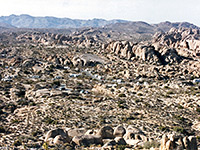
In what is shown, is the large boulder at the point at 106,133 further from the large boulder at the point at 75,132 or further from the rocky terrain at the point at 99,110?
the large boulder at the point at 75,132

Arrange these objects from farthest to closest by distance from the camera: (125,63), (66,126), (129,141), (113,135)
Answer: (125,63)
(66,126)
(113,135)
(129,141)

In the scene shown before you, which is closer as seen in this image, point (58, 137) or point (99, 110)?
point (58, 137)

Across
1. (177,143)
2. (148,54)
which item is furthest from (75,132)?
(148,54)

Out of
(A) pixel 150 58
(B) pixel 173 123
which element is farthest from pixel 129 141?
(A) pixel 150 58

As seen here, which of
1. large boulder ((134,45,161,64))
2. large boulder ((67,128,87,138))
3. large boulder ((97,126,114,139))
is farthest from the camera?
large boulder ((134,45,161,64))

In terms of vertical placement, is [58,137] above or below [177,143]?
below

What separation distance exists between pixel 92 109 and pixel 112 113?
4.26 meters

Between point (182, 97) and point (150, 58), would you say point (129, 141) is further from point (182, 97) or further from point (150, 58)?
point (150, 58)

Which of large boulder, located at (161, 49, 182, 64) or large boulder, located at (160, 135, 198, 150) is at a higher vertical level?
large boulder, located at (161, 49, 182, 64)

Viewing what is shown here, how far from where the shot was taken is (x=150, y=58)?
10019 centimetres

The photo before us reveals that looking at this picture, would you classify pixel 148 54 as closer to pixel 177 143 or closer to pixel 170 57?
pixel 170 57

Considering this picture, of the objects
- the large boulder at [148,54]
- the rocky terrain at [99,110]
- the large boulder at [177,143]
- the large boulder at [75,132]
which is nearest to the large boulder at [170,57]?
the large boulder at [148,54]

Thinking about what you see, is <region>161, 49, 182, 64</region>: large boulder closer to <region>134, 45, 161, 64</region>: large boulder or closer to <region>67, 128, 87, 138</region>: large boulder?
<region>134, 45, 161, 64</region>: large boulder

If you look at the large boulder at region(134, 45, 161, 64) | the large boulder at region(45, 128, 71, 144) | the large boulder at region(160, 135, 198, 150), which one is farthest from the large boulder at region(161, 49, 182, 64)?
the large boulder at region(45, 128, 71, 144)
